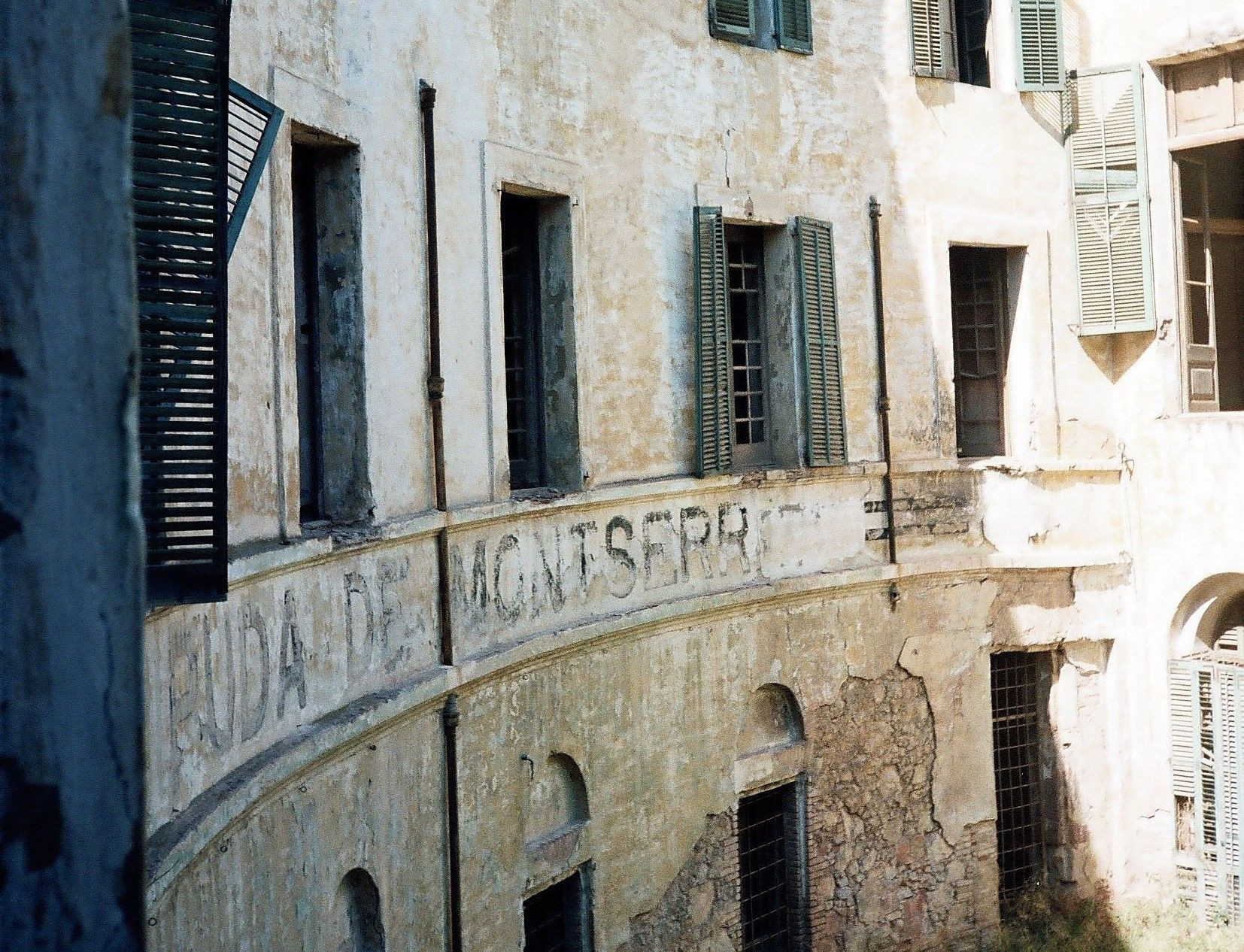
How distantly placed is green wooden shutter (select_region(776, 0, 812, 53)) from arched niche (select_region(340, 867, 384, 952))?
783 cm

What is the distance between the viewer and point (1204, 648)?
1352cm

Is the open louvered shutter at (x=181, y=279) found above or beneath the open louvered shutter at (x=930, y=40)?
beneath

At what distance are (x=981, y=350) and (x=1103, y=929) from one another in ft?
17.7

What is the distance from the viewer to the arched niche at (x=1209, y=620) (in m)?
13.4

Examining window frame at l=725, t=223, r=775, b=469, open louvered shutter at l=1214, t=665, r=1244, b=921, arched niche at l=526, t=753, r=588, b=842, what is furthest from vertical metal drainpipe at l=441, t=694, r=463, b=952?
open louvered shutter at l=1214, t=665, r=1244, b=921

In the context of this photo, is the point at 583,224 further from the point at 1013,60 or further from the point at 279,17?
the point at 1013,60

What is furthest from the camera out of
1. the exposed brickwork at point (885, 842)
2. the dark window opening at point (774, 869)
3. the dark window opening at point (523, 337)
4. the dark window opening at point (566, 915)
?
the exposed brickwork at point (885, 842)

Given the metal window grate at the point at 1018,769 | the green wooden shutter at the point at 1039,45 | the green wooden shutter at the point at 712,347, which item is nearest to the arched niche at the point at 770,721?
the green wooden shutter at the point at 712,347

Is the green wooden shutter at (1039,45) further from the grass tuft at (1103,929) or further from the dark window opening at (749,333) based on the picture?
the grass tuft at (1103,929)

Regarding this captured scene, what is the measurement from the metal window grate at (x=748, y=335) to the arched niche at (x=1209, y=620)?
4.40m

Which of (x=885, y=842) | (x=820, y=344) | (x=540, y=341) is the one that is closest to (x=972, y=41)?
(x=820, y=344)

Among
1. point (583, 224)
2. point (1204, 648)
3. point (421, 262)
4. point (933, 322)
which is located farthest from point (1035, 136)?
point (421, 262)

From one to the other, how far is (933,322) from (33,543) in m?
12.1

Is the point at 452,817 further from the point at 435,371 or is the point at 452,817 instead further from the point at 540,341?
the point at 540,341
